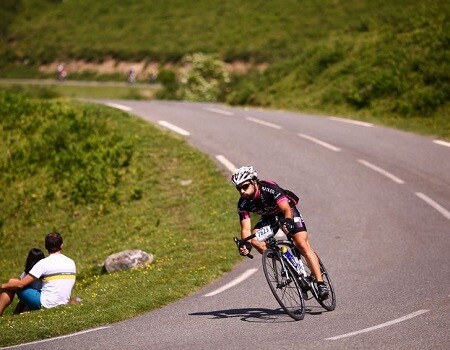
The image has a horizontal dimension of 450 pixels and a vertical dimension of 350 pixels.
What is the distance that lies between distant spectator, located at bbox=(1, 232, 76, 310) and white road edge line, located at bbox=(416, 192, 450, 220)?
272 inches

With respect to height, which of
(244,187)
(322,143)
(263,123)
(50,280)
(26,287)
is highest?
(244,187)

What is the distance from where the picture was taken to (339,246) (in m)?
13.7

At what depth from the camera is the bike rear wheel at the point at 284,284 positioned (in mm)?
9719

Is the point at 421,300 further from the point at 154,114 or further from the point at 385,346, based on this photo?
the point at 154,114

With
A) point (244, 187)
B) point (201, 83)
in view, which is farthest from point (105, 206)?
point (201, 83)

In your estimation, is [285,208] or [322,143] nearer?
[285,208]

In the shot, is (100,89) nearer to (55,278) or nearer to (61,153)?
(61,153)

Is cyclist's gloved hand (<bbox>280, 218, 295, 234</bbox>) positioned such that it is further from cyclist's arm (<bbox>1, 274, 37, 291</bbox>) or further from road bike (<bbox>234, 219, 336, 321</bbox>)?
cyclist's arm (<bbox>1, 274, 37, 291</bbox>)

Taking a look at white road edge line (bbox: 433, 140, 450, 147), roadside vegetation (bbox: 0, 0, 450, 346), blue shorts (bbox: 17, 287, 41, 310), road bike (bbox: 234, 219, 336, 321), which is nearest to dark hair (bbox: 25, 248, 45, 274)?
blue shorts (bbox: 17, 287, 41, 310)

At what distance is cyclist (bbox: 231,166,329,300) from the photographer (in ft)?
31.8

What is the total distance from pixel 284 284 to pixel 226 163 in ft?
32.4

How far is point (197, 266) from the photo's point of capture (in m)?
13.5

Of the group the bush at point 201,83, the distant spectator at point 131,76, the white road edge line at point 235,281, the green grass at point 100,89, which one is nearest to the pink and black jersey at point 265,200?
the white road edge line at point 235,281

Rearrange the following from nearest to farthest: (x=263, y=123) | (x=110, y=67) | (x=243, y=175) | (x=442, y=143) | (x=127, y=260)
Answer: (x=243, y=175)
(x=127, y=260)
(x=442, y=143)
(x=263, y=123)
(x=110, y=67)
